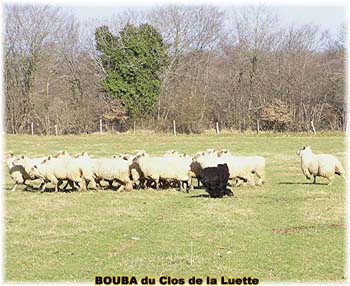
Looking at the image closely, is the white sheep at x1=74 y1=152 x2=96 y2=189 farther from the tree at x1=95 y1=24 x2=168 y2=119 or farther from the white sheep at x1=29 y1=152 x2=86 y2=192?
the tree at x1=95 y1=24 x2=168 y2=119

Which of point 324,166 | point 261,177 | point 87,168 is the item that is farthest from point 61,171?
point 324,166

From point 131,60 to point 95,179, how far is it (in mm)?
33687

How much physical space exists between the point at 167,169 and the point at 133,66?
111ft

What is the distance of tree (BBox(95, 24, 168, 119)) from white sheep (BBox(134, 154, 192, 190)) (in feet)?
109

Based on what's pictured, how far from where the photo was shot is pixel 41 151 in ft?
112

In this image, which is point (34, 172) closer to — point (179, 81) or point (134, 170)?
point (134, 170)

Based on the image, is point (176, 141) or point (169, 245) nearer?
point (169, 245)

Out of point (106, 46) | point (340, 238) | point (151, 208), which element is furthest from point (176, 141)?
point (340, 238)

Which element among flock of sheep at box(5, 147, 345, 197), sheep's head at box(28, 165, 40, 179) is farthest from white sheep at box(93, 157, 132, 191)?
sheep's head at box(28, 165, 40, 179)

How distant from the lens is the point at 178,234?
11711mm

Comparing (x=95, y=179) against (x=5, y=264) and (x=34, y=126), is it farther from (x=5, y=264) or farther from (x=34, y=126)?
(x=34, y=126)

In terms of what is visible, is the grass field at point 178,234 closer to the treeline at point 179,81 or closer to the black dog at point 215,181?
the black dog at point 215,181

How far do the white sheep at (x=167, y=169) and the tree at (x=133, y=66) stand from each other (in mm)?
33089

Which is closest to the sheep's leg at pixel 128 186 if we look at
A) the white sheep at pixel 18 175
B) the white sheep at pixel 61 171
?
the white sheep at pixel 61 171
